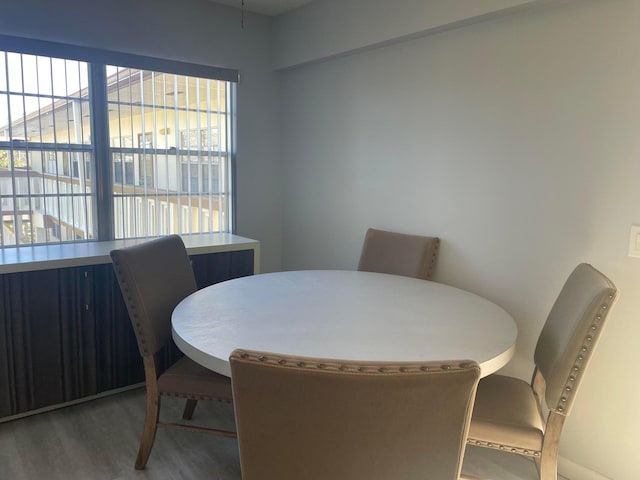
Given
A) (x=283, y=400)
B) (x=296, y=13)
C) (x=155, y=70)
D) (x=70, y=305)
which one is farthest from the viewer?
(x=296, y=13)

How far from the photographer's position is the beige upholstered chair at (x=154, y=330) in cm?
195

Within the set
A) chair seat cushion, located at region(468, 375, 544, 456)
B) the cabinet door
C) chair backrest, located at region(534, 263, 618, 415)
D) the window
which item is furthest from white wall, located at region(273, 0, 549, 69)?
the cabinet door

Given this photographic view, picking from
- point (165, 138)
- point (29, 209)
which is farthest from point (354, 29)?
point (29, 209)

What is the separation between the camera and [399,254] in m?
2.74

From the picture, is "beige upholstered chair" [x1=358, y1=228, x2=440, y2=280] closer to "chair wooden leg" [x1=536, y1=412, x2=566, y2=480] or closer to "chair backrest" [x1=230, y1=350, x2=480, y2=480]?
"chair wooden leg" [x1=536, y1=412, x2=566, y2=480]

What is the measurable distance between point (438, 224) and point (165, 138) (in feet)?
6.33

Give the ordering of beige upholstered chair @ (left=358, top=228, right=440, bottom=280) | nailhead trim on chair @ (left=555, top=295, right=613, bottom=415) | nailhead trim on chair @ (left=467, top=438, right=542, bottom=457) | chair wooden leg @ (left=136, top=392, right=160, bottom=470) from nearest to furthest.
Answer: nailhead trim on chair @ (left=555, top=295, right=613, bottom=415), nailhead trim on chair @ (left=467, top=438, right=542, bottom=457), chair wooden leg @ (left=136, top=392, right=160, bottom=470), beige upholstered chair @ (left=358, top=228, right=440, bottom=280)

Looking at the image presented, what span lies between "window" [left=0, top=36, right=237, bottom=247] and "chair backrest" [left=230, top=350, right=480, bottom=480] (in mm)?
2354

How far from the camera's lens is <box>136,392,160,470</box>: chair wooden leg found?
2.04m

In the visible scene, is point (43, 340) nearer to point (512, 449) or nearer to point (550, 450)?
point (512, 449)

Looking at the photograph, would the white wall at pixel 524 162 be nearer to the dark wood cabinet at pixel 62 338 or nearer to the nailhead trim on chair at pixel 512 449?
the nailhead trim on chair at pixel 512 449

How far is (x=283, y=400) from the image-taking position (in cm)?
104

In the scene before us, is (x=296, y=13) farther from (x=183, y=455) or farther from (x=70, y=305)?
(x=183, y=455)

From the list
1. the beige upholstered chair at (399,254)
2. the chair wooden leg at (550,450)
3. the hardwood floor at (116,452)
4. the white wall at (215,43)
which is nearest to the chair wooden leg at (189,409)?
the hardwood floor at (116,452)
